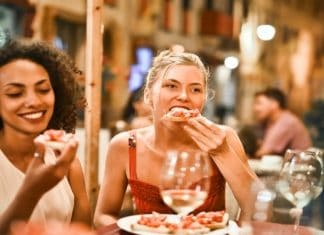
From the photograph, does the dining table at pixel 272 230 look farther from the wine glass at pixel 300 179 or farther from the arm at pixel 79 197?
the arm at pixel 79 197

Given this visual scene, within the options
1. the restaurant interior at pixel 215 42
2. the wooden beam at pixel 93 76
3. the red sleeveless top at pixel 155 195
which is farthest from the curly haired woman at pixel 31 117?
the restaurant interior at pixel 215 42

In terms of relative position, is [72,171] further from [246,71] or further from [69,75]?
[246,71]

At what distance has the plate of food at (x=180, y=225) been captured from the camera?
218cm

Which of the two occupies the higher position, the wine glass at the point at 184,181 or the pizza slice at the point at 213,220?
the wine glass at the point at 184,181

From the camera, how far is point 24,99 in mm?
2396

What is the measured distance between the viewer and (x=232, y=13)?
2153 cm

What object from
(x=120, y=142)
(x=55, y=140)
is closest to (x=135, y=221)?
(x=55, y=140)

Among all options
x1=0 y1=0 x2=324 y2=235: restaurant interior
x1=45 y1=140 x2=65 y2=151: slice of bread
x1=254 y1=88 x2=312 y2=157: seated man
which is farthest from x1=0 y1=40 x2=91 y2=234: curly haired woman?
x1=254 y1=88 x2=312 y2=157: seated man

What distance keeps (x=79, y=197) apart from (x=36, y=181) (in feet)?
2.43

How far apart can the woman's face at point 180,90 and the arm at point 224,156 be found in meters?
0.23

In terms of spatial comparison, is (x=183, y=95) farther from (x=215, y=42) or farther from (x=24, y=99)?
(x=215, y=42)

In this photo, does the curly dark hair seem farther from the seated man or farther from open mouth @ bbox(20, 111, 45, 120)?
the seated man

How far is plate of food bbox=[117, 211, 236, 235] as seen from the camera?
7.15 ft

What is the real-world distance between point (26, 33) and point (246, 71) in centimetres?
1387
